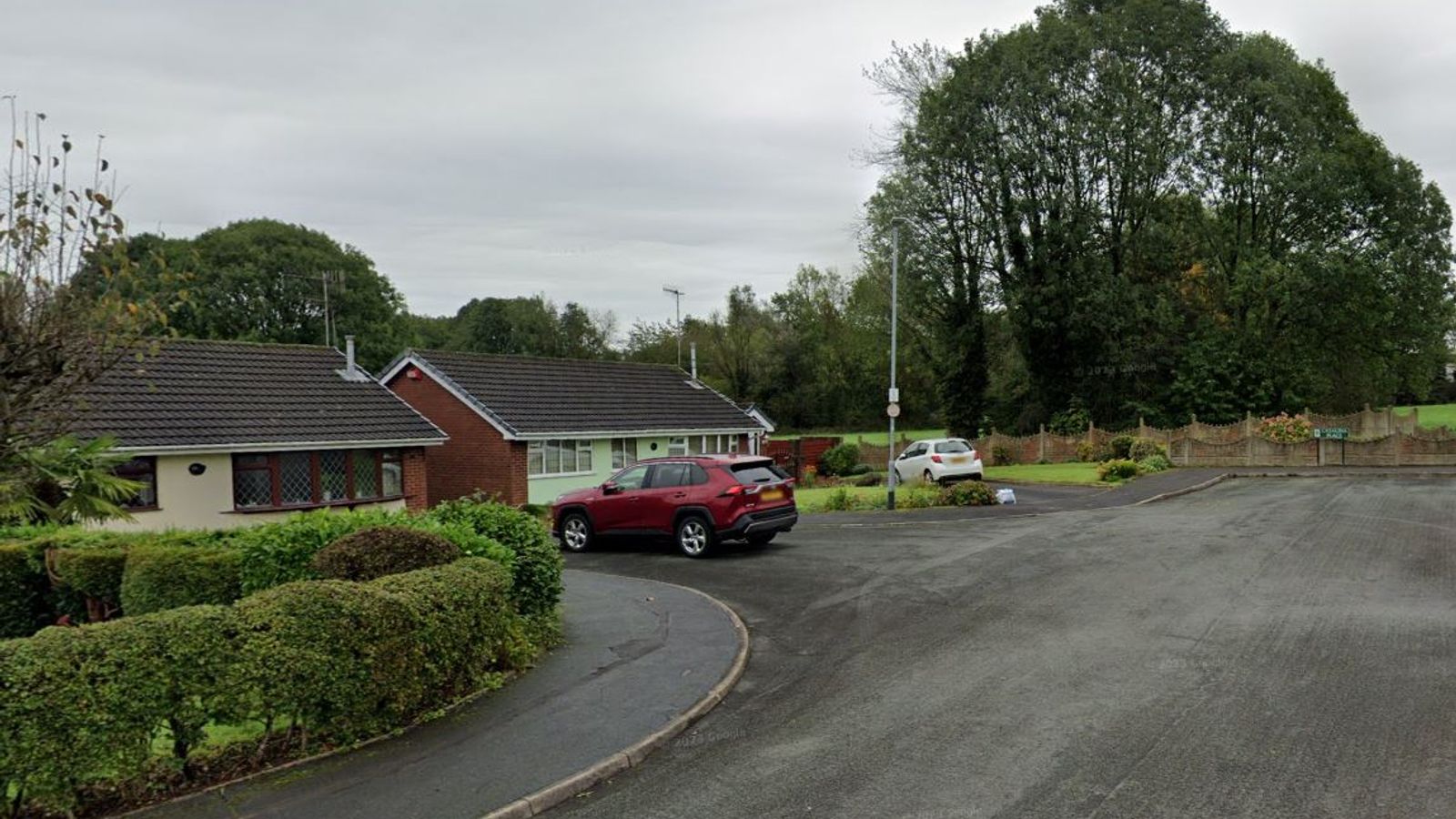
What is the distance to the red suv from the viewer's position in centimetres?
1549

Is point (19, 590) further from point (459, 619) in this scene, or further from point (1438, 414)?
point (1438, 414)

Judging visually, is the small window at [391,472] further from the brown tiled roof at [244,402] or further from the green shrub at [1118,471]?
the green shrub at [1118,471]

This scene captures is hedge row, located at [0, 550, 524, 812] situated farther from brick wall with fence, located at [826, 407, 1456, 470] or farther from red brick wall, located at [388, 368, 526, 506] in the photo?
brick wall with fence, located at [826, 407, 1456, 470]

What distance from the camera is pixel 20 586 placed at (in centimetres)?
1156

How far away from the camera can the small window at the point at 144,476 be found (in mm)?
19438

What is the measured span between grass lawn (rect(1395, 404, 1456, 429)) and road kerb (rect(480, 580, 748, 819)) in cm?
4928

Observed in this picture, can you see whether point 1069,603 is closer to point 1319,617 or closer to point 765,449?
point 1319,617

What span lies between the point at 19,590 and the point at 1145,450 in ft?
110

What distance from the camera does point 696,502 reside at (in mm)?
15742

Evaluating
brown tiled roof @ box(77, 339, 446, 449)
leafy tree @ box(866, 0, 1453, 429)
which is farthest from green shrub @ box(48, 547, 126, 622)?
leafy tree @ box(866, 0, 1453, 429)

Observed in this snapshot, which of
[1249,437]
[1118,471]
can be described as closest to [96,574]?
[1118,471]

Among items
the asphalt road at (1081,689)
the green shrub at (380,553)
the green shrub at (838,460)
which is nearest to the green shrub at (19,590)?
the green shrub at (380,553)

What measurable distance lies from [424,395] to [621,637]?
21230mm

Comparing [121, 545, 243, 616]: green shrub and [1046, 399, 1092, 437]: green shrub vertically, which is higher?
[1046, 399, 1092, 437]: green shrub
